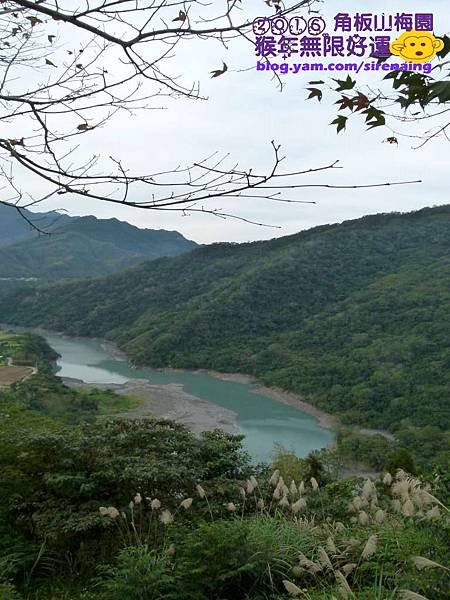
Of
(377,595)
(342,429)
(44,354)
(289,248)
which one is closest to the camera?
(377,595)

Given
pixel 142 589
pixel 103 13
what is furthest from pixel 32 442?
pixel 103 13

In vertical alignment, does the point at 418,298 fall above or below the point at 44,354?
above

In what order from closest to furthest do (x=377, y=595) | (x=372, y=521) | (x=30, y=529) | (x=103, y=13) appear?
(x=103, y=13) → (x=377, y=595) → (x=372, y=521) → (x=30, y=529)

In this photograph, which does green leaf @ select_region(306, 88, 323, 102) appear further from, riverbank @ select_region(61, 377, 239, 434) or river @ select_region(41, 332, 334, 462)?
riverbank @ select_region(61, 377, 239, 434)

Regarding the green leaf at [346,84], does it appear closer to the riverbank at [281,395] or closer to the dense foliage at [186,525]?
the dense foliage at [186,525]

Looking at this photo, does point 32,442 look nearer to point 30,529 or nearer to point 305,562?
point 30,529

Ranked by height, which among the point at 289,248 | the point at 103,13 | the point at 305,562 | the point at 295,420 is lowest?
the point at 295,420

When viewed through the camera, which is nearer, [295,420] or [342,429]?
[342,429]

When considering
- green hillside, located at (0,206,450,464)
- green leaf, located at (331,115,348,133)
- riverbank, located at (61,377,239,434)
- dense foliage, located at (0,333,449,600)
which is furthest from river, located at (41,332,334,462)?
green leaf, located at (331,115,348,133)
